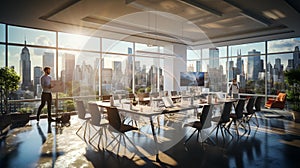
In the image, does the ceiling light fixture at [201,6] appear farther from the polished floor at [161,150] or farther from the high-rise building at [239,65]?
the high-rise building at [239,65]

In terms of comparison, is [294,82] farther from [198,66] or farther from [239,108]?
[198,66]

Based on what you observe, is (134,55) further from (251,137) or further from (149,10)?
(251,137)

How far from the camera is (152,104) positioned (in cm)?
489

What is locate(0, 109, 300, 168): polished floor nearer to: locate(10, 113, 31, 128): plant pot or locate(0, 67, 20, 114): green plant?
locate(10, 113, 31, 128): plant pot

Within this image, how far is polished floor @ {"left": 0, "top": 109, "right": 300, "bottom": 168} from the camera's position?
135 inches

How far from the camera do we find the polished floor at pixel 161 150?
344 cm

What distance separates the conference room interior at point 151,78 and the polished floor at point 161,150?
22 millimetres

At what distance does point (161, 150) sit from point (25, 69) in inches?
220

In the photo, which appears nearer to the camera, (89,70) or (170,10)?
(170,10)

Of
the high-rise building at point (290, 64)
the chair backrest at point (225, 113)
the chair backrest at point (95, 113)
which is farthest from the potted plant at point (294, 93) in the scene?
the chair backrest at point (95, 113)

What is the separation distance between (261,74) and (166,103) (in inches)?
263

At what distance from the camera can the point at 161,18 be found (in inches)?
257

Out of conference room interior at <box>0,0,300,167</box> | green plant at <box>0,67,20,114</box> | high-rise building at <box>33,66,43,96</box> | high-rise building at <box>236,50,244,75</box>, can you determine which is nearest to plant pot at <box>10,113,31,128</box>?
conference room interior at <box>0,0,300,167</box>

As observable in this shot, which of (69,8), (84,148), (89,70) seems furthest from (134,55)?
(84,148)
